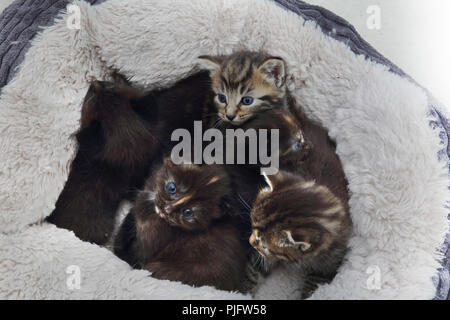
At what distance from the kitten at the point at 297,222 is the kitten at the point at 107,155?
0.43 m

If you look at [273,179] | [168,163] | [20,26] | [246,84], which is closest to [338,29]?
[246,84]

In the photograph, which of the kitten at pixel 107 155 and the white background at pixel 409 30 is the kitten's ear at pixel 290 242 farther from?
the white background at pixel 409 30

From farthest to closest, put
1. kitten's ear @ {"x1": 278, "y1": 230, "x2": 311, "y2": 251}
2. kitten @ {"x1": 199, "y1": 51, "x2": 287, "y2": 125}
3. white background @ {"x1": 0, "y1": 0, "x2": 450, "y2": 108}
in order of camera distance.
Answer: white background @ {"x1": 0, "y1": 0, "x2": 450, "y2": 108} < kitten @ {"x1": 199, "y1": 51, "x2": 287, "y2": 125} < kitten's ear @ {"x1": 278, "y1": 230, "x2": 311, "y2": 251}

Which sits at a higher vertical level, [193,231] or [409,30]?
[409,30]

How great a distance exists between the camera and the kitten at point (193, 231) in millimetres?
1261

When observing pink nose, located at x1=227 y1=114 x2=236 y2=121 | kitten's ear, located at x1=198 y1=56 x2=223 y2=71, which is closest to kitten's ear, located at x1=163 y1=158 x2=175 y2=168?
pink nose, located at x1=227 y1=114 x2=236 y2=121

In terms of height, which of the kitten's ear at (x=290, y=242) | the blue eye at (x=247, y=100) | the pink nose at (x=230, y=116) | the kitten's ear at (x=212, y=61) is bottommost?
the kitten's ear at (x=290, y=242)

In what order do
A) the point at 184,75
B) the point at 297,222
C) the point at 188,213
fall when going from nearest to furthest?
the point at 297,222 → the point at 188,213 → the point at 184,75

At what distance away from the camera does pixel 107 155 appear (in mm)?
1345

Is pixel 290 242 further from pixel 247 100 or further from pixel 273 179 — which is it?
pixel 247 100

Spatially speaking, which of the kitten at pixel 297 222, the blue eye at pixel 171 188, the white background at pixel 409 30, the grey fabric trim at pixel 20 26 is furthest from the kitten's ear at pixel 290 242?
the white background at pixel 409 30

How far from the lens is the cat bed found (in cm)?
122

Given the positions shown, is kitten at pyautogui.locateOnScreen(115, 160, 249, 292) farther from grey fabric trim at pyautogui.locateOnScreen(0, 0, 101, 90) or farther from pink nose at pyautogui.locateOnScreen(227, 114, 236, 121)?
grey fabric trim at pyautogui.locateOnScreen(0, 0, 101, 90)

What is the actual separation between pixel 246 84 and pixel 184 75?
255mm
